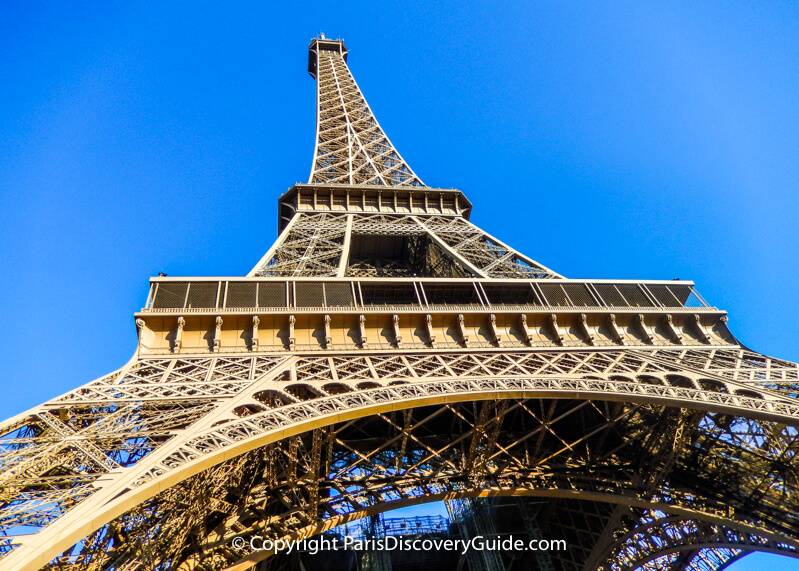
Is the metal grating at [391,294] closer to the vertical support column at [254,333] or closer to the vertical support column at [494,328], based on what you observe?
the vertical support column at [494,328]

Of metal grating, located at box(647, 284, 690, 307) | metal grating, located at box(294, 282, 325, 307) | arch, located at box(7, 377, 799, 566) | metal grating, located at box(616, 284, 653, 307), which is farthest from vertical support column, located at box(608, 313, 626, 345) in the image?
metal grating, located at box(294, 282, 325, 307)

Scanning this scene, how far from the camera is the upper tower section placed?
113ft

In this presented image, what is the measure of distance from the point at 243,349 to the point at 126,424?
4659 mm

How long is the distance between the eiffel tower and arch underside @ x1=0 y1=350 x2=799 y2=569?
59 millimetres

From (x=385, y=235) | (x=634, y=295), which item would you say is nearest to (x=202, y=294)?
(x=385, y=235)

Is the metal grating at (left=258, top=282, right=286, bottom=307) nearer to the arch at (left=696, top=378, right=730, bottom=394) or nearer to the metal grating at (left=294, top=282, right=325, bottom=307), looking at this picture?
the metal grating at (left=294, top=282, right=325, bottom=307)

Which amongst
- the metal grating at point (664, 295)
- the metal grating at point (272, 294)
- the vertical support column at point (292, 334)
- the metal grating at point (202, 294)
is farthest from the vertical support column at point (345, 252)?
the metal grating at point (664, 295)

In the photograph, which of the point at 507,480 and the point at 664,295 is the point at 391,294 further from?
the point at 664,295

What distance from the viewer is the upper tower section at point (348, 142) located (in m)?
34.4

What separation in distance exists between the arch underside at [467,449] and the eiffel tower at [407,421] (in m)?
0.06

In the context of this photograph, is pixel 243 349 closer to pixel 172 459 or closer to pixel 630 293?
pixel 172 459

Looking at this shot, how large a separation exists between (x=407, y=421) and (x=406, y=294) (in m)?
5.71

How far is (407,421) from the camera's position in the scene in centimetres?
1544

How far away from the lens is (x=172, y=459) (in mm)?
9648
